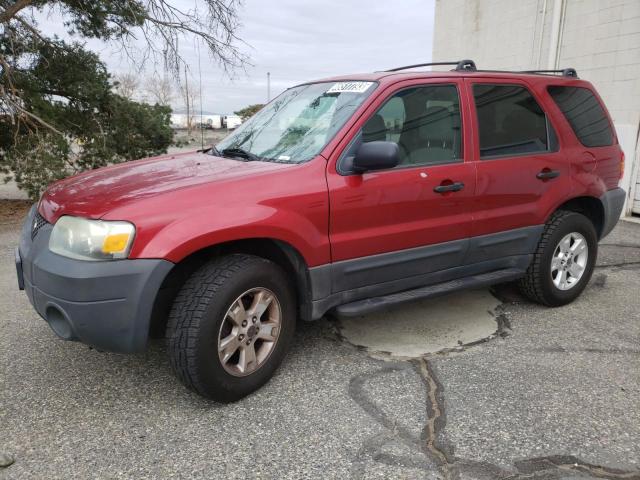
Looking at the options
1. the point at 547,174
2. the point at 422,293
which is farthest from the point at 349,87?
the point at 547,174

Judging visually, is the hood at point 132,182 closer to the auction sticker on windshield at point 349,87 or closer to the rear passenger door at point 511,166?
the auction sticker on windshield at point 349,87

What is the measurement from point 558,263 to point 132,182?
3341 mm

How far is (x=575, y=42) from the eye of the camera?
9.37 m

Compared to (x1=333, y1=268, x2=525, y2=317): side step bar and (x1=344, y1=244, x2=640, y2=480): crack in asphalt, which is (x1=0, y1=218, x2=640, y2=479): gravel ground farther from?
(x1=333, y1=268, x2=525, y2=317): side step bar

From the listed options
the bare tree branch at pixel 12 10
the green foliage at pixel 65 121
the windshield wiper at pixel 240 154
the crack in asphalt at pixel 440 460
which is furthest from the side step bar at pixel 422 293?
the bare tree branch at pixel 12 10

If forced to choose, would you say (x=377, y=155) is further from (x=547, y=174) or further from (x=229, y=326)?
(x=547, y=174)

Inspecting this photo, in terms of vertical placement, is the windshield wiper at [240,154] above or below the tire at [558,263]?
above

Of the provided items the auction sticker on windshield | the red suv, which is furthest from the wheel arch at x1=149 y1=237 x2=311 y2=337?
the auction sticker on windshield

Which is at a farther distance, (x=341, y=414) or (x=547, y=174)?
(x=547, y=174)

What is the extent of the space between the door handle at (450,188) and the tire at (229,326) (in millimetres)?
1201

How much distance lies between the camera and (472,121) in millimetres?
3713

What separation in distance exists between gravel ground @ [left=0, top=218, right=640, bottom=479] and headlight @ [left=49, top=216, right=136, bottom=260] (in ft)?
2.94

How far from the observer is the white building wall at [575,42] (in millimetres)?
8375

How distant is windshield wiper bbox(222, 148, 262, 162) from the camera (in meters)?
3.37
